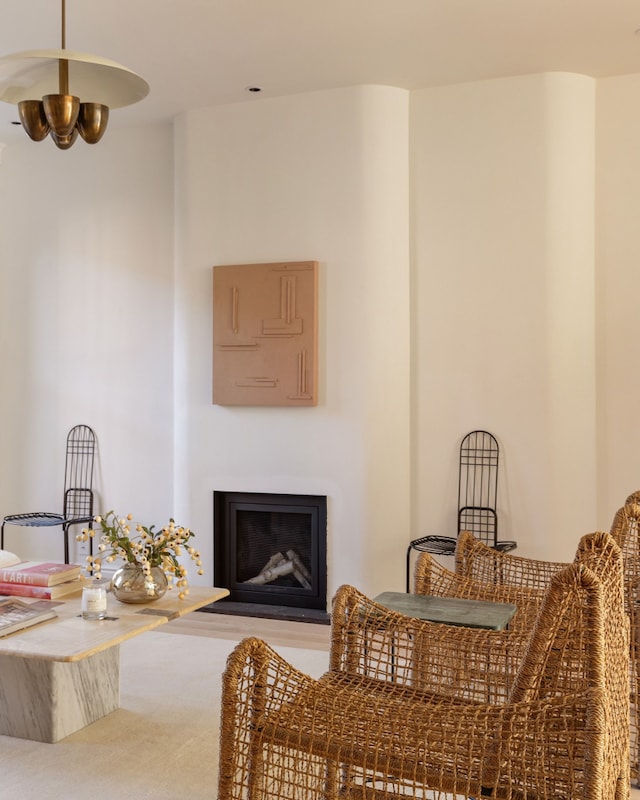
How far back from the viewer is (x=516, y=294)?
4.95 meters

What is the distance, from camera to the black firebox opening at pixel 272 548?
5168 millimetres

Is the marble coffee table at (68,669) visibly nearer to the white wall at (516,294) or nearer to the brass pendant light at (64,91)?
the brass pendant light at (64,91)

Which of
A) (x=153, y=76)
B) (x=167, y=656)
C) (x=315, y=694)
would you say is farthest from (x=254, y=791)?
(x=153, y=76)

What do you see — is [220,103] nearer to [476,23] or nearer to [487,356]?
[476,23]

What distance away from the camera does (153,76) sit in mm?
4863

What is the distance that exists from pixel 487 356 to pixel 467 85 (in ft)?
5.19

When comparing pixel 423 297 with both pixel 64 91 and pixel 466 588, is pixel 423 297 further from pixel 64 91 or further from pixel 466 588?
pixel 64 91

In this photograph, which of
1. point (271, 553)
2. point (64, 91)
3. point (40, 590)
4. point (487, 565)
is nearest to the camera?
point (64, 91)

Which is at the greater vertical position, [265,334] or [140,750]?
[265,334]

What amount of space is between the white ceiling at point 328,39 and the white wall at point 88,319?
99cm

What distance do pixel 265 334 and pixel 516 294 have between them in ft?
4.90

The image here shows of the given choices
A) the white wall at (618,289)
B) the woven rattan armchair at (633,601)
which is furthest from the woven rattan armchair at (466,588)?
the white wall at (618,289)

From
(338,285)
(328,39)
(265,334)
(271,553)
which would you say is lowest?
(271,553)

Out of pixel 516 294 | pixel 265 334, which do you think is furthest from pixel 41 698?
pixel 516 294
